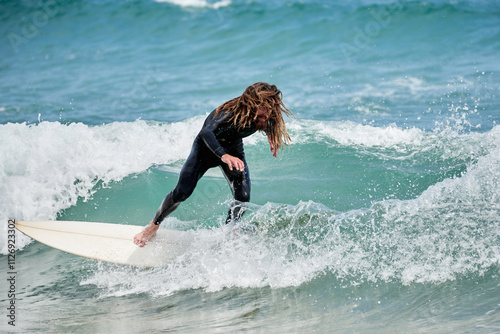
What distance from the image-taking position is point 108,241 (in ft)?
17.7

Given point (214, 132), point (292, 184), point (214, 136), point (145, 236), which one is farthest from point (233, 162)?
point (292, 184)

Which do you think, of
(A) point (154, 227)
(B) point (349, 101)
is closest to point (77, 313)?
(A) point (154, 227)

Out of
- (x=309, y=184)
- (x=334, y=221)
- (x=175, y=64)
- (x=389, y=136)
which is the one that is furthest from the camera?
(x=175, y=64)

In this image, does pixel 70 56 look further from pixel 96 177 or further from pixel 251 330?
pixel 251 330

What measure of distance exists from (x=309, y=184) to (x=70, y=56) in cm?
1327

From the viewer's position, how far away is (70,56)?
1766 cm

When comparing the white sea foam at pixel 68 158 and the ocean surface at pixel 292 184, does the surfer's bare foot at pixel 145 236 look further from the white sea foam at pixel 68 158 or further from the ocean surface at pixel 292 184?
the white sea foam at pixel 68 158

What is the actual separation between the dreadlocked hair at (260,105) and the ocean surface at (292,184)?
759 mm

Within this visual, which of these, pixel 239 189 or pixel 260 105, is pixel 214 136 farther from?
pixel 239 189

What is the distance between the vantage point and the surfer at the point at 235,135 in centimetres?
444

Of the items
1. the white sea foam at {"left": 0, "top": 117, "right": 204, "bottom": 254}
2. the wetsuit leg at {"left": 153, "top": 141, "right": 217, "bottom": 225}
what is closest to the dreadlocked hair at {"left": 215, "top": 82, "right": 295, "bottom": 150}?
the wetsuit leg at {"left": 153, "top": 141, "right": 217, "bottom": 225}

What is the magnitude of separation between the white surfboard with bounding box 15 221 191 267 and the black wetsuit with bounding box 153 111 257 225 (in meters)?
0.30

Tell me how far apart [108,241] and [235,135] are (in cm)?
181

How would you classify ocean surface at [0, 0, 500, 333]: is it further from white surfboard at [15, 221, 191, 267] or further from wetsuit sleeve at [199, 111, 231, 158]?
wetsuit sleeve at [199, 111, 231, 158]
